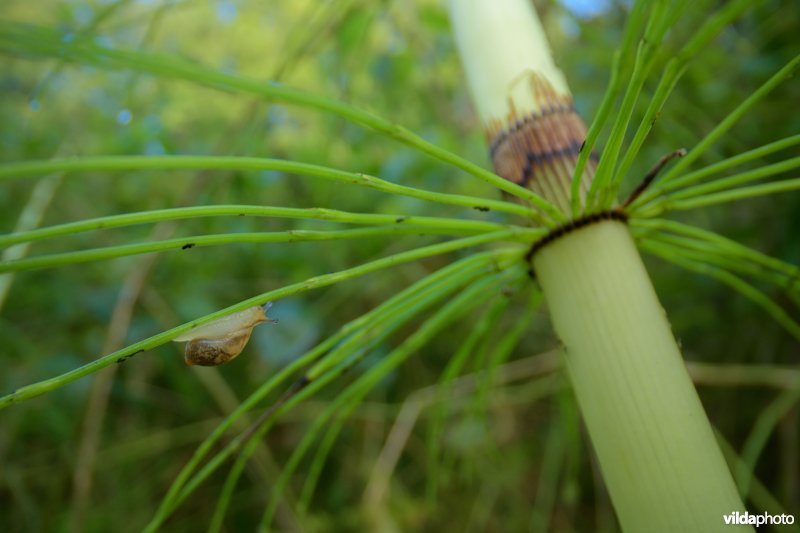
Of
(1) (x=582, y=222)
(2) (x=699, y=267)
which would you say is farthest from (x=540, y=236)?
(2) (x=699, y=267)

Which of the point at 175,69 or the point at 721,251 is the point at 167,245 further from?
the point at 721,251

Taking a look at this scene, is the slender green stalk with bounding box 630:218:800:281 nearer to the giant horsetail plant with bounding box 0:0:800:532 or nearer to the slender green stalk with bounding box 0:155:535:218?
the giant horsetail plant with bounding box 0:0:800:532

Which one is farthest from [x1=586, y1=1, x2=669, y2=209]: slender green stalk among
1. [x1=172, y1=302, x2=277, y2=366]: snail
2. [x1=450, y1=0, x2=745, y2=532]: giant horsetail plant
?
[x1=172, y1=302, x2=277, y2=366]: snail

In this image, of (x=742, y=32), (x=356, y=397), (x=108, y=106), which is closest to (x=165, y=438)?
(x=356, y=397)

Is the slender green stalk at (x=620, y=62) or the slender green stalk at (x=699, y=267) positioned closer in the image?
the slender green stalk at (x=620, y=62)

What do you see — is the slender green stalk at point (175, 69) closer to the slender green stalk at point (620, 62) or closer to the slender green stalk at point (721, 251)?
the slender green stalk at point (620, 62)

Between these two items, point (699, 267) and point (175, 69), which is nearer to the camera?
point (175, 69)

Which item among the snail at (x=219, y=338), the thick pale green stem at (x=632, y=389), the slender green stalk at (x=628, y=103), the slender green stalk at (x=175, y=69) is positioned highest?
the slender green stalk at (x=175, y=69)

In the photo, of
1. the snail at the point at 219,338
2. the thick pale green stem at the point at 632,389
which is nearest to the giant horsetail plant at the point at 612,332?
the thick pale green stem at the point at 632,389
